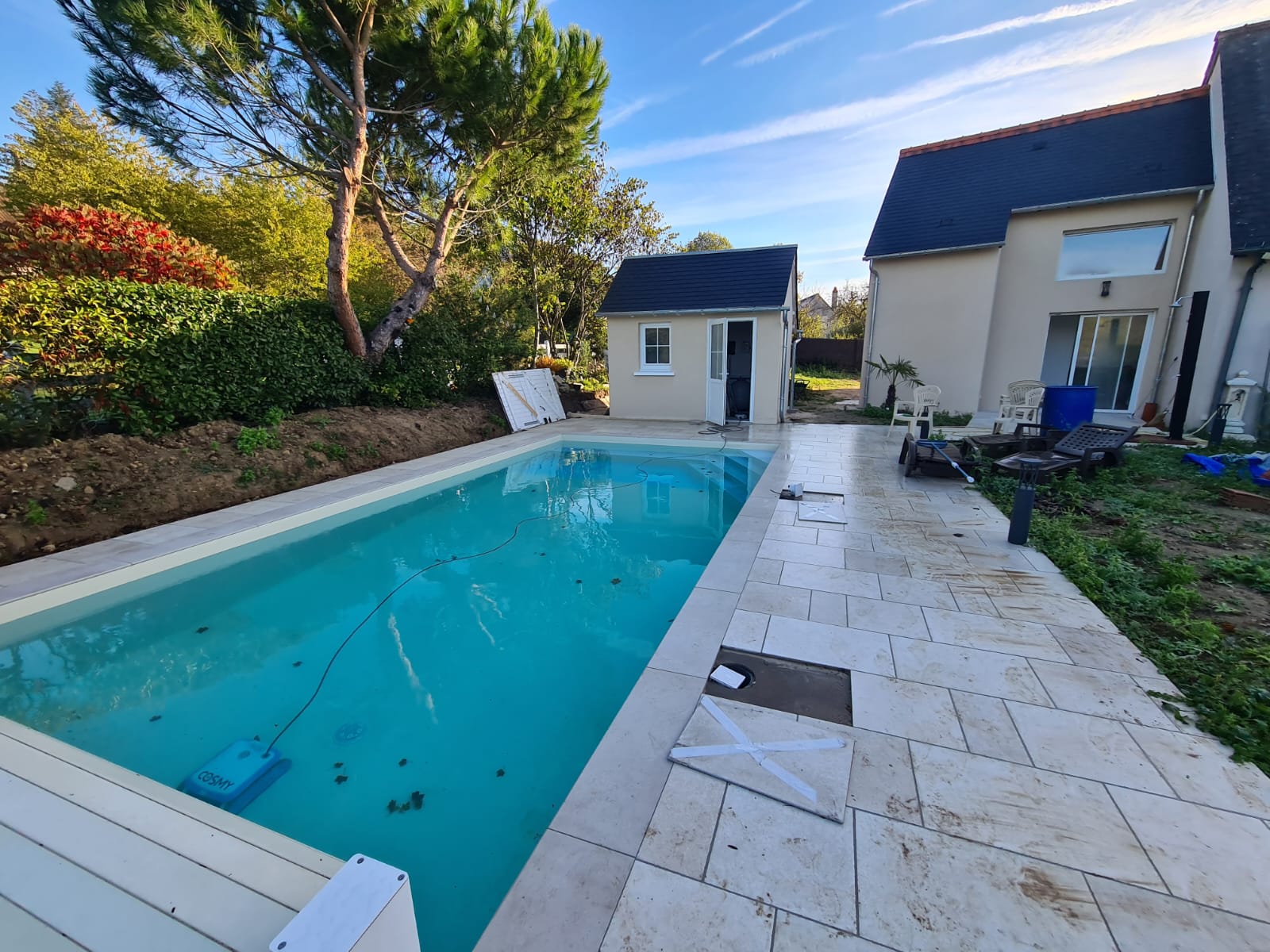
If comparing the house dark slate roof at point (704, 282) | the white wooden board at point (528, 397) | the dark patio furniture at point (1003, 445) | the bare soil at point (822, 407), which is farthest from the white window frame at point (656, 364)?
the dark patio furniture at point (1003, 445)

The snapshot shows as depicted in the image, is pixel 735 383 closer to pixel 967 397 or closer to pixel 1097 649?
pixel 967 397

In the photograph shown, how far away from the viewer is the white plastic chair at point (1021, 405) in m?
7.75

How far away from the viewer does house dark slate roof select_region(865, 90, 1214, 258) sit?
9.52m

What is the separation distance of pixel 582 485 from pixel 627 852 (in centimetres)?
580

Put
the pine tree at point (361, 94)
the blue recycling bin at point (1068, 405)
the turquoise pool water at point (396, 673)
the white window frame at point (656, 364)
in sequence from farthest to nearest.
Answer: the white window frame at point (656, 364), the blue recycling bin at point (1068, 405), the pine tree at point (361, 94), the turquoise pool water at point (396, 673)

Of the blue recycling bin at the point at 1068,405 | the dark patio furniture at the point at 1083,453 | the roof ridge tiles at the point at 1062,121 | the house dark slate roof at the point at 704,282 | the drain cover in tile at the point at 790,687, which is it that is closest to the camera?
the drain cover in tile at the point at 790,687

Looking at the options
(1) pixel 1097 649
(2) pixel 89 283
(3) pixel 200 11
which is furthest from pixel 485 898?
(3) pixel 200 11

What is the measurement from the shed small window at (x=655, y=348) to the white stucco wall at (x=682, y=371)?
3.6 inches

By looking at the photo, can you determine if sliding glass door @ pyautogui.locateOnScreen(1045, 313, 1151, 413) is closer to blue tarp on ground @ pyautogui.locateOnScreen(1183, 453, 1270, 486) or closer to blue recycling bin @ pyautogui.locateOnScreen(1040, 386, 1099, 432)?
blue recycling bin @ pyautogui.locateOnScreen(1040, 386, 1099, 432)

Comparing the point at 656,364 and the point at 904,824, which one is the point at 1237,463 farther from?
the point at 656,364

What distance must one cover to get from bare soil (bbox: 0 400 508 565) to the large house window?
13.4 m

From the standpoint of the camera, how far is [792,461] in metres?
7.33

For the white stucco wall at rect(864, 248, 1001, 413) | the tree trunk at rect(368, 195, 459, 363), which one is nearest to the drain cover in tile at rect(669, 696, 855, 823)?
the tree trunk at rect(368, 195, 459, 363)

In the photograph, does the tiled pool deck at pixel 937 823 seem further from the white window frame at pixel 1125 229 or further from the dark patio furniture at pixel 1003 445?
the white window frame at pixel 1125 229
